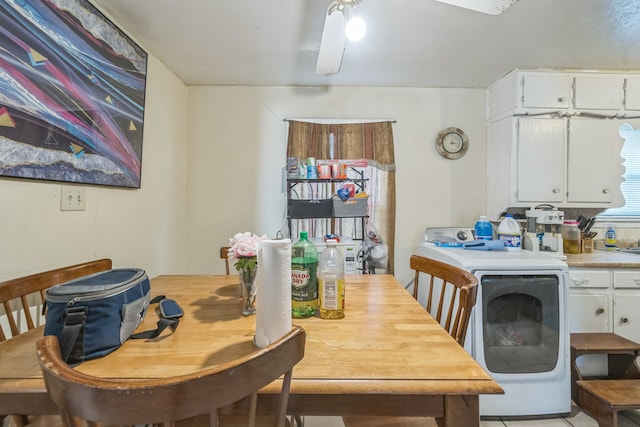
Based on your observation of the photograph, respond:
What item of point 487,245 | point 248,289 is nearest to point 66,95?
point 248,289

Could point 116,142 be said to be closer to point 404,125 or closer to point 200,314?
point 200,314

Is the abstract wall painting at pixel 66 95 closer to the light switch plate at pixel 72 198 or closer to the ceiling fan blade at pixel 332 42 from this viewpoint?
the light switch plate at pixel 72 198

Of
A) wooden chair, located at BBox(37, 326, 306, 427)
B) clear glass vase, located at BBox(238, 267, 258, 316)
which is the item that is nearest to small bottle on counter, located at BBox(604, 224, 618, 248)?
clear glass vase, located at BBox(238, 267, 258, 316)

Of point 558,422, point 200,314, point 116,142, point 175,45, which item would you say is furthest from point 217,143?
point 558,422

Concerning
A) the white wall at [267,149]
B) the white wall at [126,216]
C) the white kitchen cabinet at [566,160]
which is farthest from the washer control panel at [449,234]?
the white wall at [126,216]

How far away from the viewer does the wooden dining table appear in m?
0.67

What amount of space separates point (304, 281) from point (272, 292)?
9.5 inches

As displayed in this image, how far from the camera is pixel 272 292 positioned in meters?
0.80

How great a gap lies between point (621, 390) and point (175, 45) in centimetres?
352

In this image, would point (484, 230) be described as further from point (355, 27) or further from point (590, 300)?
point (355, 27)

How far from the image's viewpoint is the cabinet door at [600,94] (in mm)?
2340

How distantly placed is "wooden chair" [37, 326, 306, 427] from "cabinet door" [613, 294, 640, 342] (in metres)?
2.64

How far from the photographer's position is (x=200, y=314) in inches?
43.6

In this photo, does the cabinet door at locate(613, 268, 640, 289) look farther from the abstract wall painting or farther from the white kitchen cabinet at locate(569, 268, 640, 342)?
the abstract wall painting
